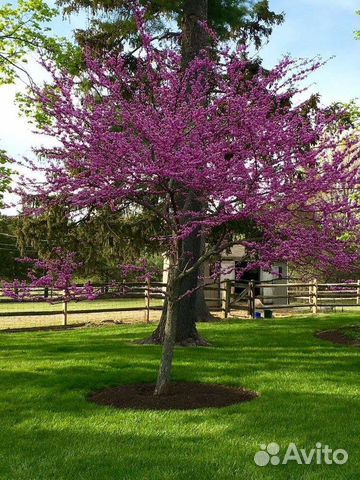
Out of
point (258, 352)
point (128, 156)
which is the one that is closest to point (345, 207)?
point (128, 156)

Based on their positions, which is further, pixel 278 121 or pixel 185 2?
pixel 185 2

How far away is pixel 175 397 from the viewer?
23.0 feet

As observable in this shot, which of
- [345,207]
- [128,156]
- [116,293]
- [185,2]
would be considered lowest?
[116,293]

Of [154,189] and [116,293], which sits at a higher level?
[154,189]

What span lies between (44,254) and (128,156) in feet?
36.6

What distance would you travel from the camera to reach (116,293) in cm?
714

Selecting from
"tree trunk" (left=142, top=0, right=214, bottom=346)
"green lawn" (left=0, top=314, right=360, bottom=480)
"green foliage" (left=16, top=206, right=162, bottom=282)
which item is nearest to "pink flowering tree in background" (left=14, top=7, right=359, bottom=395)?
"green lawn" (left=0, top=314, right=360, bottom=480)

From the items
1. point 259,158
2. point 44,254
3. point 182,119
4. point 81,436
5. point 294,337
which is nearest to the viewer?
point 81,436

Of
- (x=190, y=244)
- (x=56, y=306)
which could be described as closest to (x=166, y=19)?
(x=190, y=244)

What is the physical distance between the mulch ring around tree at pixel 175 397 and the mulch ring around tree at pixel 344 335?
5.65 m

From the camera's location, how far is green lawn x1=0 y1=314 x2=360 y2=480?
461cm

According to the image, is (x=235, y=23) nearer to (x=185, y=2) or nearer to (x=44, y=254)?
(x=185, y=2)

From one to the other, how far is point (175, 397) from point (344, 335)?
797 cm

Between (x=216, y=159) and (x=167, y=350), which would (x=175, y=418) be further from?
(x=216, y=159)
